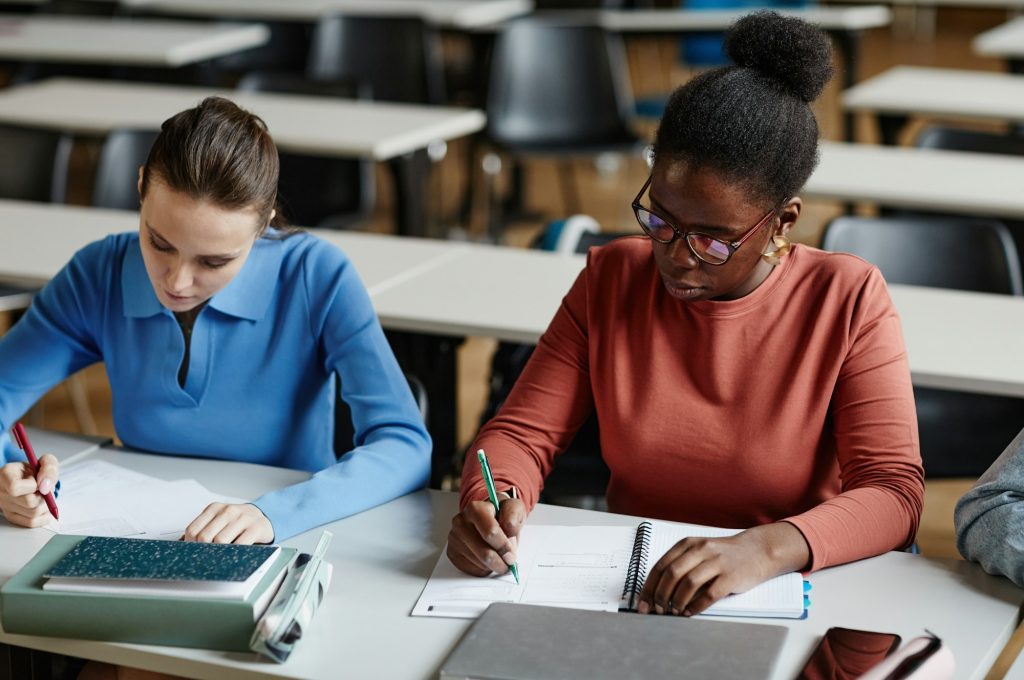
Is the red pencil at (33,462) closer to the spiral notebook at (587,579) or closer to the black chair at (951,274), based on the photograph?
the spiral notebook at (587,579)

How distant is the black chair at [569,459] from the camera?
2.40 metres

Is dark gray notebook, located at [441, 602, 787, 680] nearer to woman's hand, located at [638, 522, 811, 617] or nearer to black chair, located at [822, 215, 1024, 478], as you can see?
woman's hand, located at [638, 522, 811, 617]

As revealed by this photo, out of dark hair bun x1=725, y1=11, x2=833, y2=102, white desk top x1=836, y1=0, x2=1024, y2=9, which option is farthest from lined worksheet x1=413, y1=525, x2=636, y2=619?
white desk top x1=836, y1=0, x2=1024, y2=9

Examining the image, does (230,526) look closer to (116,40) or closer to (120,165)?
(120,165)

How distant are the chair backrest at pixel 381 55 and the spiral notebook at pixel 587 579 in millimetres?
3687

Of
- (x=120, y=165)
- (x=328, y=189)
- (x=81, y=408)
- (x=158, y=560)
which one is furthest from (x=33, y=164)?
(x=158, y=560)

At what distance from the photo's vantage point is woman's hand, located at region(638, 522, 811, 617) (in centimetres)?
136

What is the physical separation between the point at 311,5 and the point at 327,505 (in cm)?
442

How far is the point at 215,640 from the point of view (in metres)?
1.32

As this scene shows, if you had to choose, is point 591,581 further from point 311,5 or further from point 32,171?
point 311,5

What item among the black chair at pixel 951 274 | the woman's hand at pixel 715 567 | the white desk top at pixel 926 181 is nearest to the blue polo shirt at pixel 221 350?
the woman's hand at pixel 715 567

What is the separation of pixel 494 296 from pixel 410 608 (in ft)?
3.76

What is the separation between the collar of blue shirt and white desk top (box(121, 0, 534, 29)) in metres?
3.68

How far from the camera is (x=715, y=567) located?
1.37 metres
